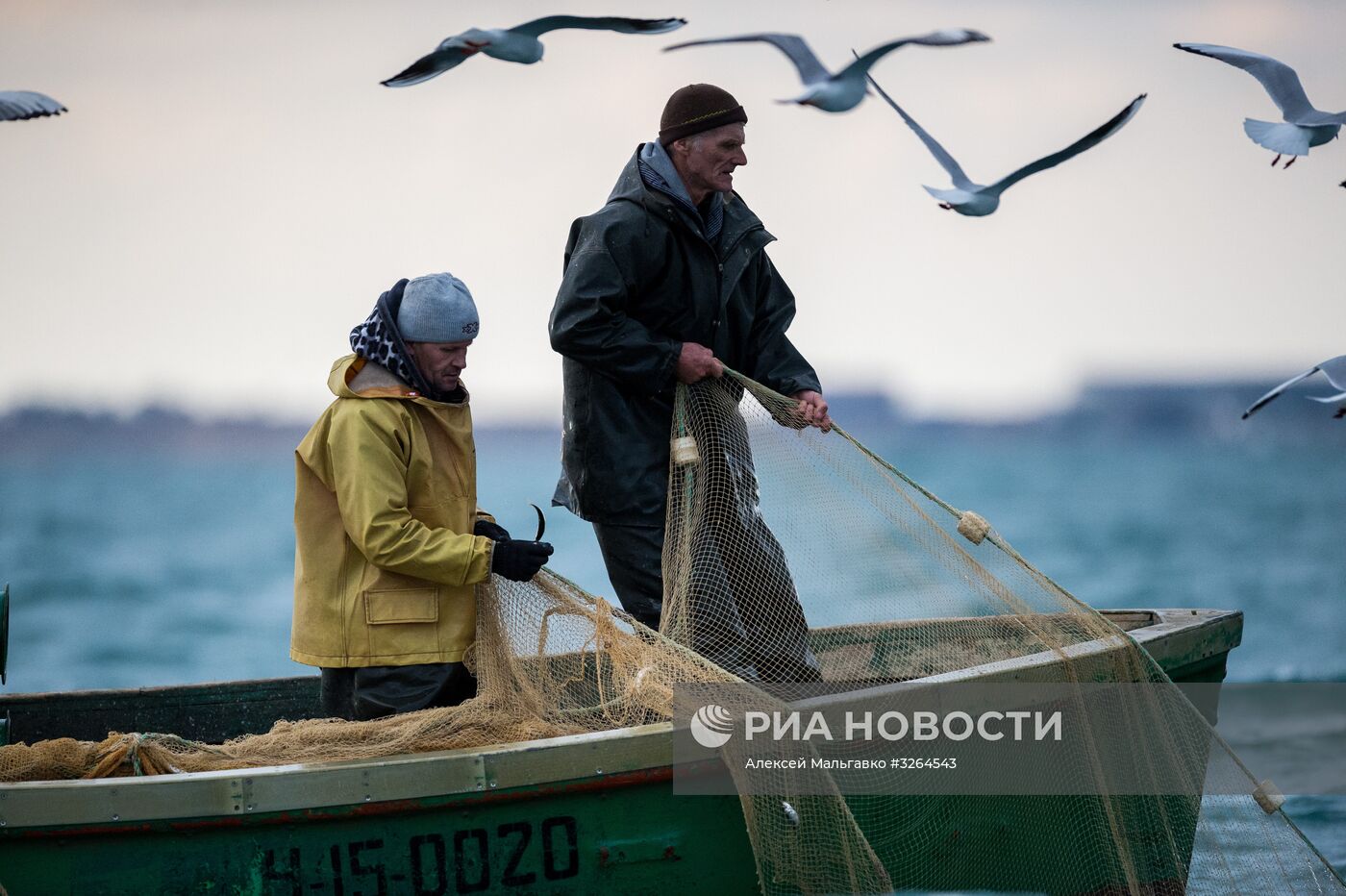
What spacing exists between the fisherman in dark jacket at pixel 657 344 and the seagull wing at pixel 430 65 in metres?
0.60

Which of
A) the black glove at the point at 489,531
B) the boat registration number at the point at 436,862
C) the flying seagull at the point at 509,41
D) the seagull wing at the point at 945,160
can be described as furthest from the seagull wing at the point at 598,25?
the boat registration number at the point at 436,862

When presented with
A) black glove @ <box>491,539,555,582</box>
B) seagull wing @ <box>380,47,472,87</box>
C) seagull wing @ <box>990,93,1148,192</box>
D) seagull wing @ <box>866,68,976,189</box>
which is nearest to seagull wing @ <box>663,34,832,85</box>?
seagull wing @ <box>866,68,976,189</box>

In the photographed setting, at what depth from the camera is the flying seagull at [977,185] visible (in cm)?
507

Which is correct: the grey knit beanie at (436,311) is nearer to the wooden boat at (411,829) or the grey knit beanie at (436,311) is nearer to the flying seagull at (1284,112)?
the wooden boat at (411,829)

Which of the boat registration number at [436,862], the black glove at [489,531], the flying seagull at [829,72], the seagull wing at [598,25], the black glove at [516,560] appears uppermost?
the seagull wing at [598,25]

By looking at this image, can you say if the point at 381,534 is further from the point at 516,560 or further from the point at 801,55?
the point at 801,55

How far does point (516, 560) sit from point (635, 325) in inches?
35.0

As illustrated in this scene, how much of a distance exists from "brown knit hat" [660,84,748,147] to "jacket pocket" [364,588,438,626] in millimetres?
1505

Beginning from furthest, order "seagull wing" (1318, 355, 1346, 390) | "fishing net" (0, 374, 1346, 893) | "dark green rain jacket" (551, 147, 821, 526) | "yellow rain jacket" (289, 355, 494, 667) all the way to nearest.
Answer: "seagull wing" (1318, 355, 1346, 390), "dark green rain jacket" (551, 147, 821, 526), "fishing net" (0, 374, 1346, 893), "yellow rain jacket" (289, 355, 494, 667)

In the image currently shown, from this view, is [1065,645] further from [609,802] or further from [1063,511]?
[1063,511]

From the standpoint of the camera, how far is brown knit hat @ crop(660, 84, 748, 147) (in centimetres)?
449

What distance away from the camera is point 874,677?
502cm

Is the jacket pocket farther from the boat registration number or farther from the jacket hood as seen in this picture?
the jacket hood

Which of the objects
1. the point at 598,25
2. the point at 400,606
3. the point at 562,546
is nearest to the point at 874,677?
the point at 400,606
